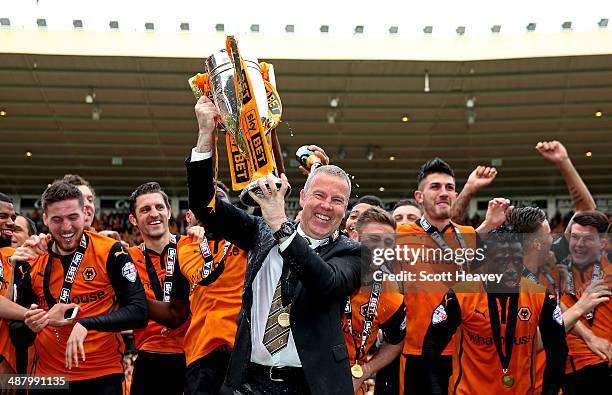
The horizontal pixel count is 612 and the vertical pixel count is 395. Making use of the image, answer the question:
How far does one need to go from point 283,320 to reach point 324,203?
22.9 inches

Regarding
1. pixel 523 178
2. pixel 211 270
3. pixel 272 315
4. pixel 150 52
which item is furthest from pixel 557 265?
pixel 523 178

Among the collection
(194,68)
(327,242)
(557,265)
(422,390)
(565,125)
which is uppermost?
(194,68)

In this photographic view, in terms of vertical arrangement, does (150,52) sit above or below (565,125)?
above

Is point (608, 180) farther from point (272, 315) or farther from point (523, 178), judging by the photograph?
point (272, 315)

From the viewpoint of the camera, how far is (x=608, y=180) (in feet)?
94.9

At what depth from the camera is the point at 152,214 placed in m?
6.30

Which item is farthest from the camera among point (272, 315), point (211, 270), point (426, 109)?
point (426, 109)

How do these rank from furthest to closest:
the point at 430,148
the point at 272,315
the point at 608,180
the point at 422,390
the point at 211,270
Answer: the point at 608,180 → the point at 430,148 → the point at 422,390 → the point at 211,270 → the point at 272,315

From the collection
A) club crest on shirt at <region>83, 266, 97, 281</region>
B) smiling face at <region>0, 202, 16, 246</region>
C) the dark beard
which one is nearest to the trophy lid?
club crest on shirt at <region>83, 266, 97, 281</region>

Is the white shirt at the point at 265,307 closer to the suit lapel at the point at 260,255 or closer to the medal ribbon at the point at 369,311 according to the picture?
the suit lapel at the point at 260,255

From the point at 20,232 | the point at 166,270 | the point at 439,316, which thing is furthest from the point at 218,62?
the point at 20,232

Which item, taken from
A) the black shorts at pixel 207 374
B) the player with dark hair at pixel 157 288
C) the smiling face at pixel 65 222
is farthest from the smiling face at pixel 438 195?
the smiling face at pixel 65 222

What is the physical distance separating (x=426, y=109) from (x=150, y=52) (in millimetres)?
8204

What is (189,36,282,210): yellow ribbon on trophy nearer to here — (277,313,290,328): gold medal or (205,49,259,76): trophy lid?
(205,49,259,76): trophy lid
